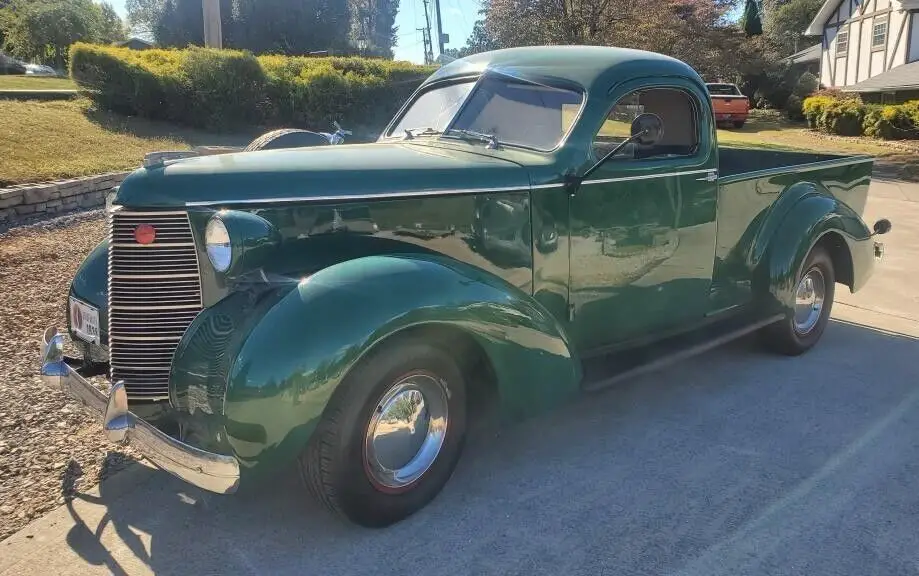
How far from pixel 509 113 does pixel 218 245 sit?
5.93 feet

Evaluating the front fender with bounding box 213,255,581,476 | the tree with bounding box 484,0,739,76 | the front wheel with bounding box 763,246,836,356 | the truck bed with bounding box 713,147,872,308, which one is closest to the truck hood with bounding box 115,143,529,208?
the front fender with bounding box 213,255,581,476

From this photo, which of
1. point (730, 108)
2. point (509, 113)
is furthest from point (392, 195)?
point (730, 108)

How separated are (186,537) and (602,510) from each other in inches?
68.6

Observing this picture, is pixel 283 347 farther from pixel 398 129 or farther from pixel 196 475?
pixel 398 129

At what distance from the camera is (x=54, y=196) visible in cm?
849

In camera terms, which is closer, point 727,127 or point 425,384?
point 425,384

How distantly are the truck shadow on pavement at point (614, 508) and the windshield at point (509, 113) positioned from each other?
59.7 inches

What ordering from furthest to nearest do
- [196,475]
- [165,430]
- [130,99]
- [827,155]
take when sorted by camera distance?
[130,99], [827,155], [165,430], [196,475]

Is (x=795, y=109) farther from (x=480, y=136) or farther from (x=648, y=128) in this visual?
(x=480, y=136)

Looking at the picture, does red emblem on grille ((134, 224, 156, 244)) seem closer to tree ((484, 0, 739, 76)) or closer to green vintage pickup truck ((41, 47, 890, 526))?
green vintage pickup truck ((41, 47, 890, 526))

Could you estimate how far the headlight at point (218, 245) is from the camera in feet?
9.26

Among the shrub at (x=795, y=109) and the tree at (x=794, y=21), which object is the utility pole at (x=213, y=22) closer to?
the shrub at (x=795, y=109)

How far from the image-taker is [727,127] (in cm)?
2644

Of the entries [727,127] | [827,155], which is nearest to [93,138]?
[827,155]
